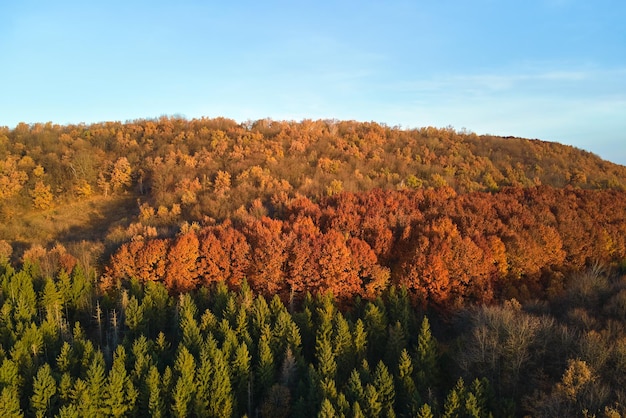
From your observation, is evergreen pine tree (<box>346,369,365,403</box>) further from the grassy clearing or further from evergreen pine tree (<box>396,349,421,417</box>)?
the grassy clearing

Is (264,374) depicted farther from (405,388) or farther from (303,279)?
(303,279)

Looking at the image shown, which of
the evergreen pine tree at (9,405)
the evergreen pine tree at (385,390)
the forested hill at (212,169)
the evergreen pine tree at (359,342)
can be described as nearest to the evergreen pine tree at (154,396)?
the evergreen pine tree at (9,405)

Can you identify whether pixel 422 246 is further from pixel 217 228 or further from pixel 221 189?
pixel 221 189

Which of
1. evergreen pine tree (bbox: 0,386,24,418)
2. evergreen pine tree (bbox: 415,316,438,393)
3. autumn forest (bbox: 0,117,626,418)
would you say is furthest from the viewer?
evergreen pine tree (bbox: 415,316,438,393)

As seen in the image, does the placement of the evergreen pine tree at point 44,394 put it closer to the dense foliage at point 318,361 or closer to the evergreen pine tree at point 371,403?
the dense foliage at point 318,361

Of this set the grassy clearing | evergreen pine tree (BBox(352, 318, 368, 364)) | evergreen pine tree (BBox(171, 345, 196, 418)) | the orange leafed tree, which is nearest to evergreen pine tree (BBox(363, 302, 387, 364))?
evergreen pine tree (BBox(352, 318, 368, 364))
